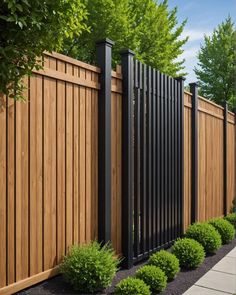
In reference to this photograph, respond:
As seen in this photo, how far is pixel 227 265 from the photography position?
17.4 feet

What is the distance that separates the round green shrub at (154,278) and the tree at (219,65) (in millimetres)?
24309

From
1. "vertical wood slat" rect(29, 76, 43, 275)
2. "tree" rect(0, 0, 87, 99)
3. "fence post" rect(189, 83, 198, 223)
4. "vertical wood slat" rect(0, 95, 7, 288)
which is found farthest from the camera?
"fence post" rect(189, 83, 198, 223)

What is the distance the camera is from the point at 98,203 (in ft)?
14.6

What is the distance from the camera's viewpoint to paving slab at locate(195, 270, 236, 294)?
4375 millimetres

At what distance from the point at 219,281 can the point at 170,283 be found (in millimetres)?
612

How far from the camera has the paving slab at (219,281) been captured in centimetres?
Answer: 438

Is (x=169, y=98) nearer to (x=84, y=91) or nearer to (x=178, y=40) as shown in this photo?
(x=84, y=91)

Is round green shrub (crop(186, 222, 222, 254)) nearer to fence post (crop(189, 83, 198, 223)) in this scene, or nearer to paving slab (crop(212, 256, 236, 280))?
→ paving slab (crop(212, 256, 236, 280))

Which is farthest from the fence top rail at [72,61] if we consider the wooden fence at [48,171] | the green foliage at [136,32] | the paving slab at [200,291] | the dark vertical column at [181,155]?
the green foliage at [136,32]

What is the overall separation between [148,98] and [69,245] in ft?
7.30

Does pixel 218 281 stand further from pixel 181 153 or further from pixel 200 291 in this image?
pixel 181 153

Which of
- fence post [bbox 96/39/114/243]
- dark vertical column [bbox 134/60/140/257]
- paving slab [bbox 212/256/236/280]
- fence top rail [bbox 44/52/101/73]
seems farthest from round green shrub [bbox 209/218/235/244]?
fence top rail [bbox 44/52/101/73]

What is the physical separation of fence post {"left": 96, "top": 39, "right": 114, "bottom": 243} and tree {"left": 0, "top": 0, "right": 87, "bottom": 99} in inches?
50.9

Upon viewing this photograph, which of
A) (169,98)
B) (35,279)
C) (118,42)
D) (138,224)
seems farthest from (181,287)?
(118,42)
